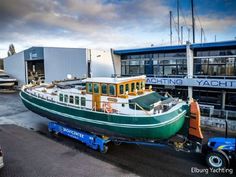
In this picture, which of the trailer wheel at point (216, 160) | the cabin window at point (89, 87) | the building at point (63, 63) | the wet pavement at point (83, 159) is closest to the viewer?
the trailer wheel at point (216, 160)

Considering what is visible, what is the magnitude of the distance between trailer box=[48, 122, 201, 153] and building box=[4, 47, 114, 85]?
929cm

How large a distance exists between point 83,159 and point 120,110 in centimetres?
266

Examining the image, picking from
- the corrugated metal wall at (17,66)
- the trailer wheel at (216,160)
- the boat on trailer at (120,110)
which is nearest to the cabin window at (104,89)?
the boat on trailer at (120,110)

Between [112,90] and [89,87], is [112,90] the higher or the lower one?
the lower one

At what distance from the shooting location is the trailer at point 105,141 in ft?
25.3

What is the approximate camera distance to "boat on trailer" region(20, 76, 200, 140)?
754 cm

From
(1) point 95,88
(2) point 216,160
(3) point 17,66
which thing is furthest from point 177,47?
(3) point 17,66

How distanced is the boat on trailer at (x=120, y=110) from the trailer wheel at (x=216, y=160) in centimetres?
156

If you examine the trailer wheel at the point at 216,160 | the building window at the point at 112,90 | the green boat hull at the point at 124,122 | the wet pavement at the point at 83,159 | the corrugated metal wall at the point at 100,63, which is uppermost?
the corrugated metal wall at the point at 100,63

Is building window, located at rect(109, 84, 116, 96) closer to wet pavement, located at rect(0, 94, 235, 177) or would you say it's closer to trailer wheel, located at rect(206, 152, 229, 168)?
wet pavement, located at rect(0, 94, 235, 177)

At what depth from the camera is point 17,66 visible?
30516mm

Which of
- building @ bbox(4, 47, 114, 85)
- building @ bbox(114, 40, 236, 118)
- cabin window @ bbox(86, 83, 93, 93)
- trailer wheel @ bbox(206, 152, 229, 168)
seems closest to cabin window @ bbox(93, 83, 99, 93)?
cabin window @ bbox(86, 83, 93, 93)

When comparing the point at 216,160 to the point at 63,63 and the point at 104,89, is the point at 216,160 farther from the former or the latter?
the point at 63,63

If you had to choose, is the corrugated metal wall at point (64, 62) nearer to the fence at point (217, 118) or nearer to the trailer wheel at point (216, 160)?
the fence at point (217, 118)
